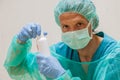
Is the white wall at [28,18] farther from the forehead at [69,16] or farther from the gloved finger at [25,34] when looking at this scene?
the gloved finger at [25,34]

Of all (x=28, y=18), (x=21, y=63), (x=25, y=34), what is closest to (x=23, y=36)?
(x=25, y=34)

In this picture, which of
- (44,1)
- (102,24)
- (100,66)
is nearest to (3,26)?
(44,1)

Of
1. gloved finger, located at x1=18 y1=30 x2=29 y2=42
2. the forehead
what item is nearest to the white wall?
the forehead

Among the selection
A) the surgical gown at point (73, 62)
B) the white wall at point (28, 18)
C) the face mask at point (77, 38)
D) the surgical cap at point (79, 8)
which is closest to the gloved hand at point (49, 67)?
the surgical gown at point (73, 62)

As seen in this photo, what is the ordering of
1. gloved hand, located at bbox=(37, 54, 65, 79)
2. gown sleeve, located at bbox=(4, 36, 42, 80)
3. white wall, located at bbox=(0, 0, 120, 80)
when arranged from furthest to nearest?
1. white wall, located at bbox=(0, 0, 120, 80)
2. gown sleeve, located at bbox=(4, 36, 42, 80)
3. gloved hand, located at bbox=(37, 54, 65, 79)

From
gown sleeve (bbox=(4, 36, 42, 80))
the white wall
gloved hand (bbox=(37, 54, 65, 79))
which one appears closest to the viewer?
gloved hand (bbox=(37, 54, 65, 79))

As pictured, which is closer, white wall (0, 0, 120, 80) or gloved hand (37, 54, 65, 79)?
gloved hand (37, 54, 65, 79)

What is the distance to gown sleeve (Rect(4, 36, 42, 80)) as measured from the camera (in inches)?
50.7

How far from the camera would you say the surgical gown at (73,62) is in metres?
1.16

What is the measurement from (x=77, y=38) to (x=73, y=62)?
0.16 metres

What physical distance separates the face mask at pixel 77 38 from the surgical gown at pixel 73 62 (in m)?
0.09

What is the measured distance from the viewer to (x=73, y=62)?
1355 mm

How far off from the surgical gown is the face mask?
0.30ft

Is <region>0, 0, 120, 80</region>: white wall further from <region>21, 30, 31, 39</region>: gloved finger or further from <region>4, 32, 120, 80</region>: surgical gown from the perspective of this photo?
<region>21, 30, 31, 39</region>: gloved finger
